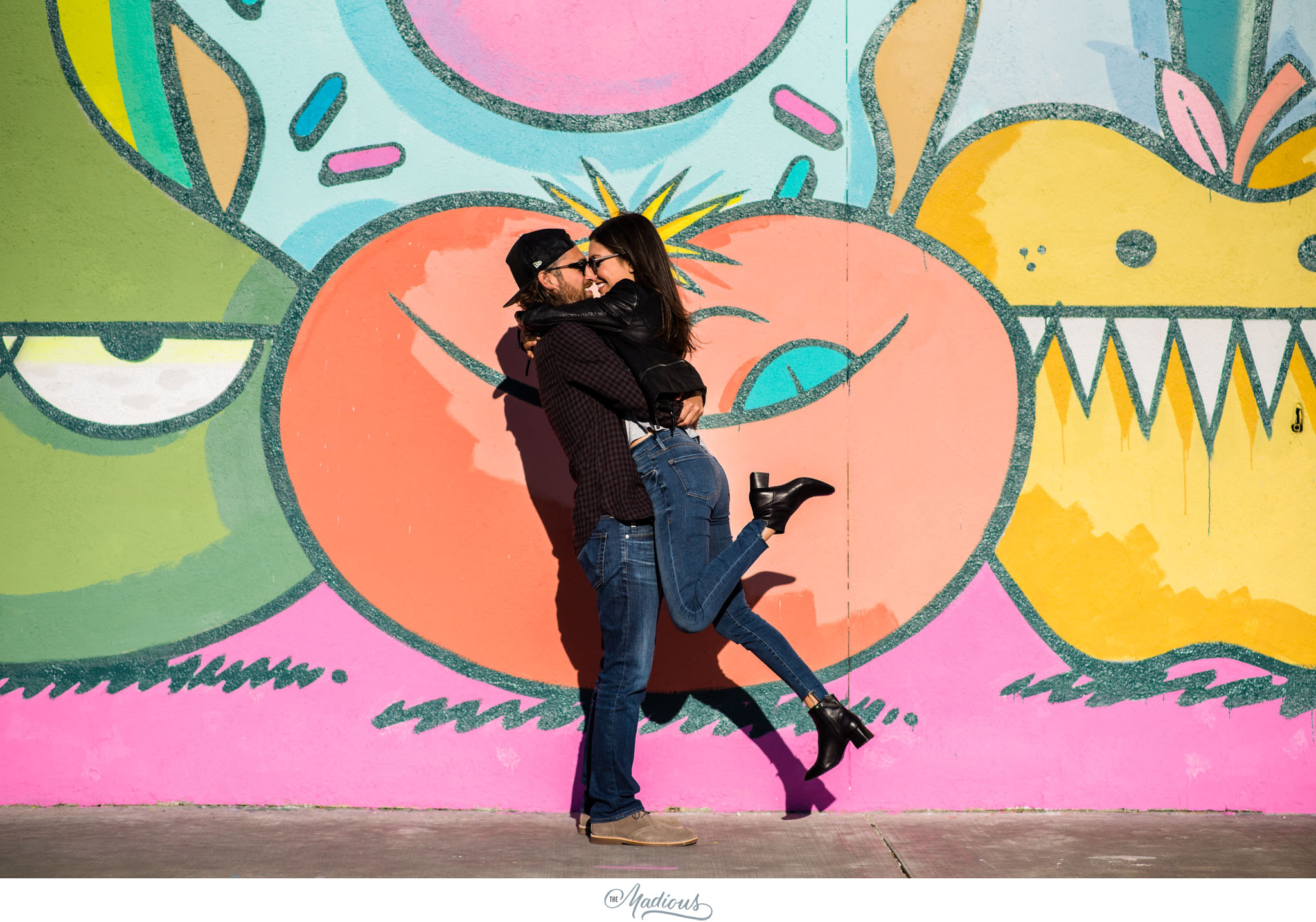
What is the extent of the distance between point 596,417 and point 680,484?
0.30 metres

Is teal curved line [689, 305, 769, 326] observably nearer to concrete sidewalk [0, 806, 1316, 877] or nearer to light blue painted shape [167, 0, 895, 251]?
light blue painted shape [167, 0, 895, 251]

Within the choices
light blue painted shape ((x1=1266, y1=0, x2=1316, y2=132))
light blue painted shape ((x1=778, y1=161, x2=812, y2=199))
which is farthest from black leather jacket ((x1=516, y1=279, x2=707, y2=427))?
light blue painted shape ((x1=1266, y1=0, x2=1316, y2=132))

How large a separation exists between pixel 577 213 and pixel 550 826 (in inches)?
75.5

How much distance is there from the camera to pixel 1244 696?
3324 mm

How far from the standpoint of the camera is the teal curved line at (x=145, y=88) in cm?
333

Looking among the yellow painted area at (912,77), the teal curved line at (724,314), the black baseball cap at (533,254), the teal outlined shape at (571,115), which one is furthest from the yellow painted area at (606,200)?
the yellow painted area at (912,77)

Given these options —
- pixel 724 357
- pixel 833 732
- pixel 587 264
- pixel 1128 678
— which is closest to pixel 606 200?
pixel 587 264

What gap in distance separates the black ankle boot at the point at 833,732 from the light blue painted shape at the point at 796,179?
1.58 meters

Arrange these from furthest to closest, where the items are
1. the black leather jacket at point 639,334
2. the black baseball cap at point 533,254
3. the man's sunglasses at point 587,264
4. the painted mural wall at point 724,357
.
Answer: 1. the painted mural wall at point 724,357
2. the black baseball cap at point 533,254
3. the man's sunglasses at point 587,264
4. the black leather jacket at point 639,334

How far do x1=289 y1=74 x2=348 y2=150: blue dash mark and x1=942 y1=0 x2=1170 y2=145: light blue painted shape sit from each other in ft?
6.43

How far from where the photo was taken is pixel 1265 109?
3340 millimetres

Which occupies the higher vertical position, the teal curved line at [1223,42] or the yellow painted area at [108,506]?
the teal curved line at [1223,42]

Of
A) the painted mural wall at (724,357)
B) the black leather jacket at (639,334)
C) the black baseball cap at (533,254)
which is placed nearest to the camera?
the black leather jacket at (639,334)

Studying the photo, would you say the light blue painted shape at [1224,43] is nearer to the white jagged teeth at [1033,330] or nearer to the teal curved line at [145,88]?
the white jagged teeth at [1033,330]
